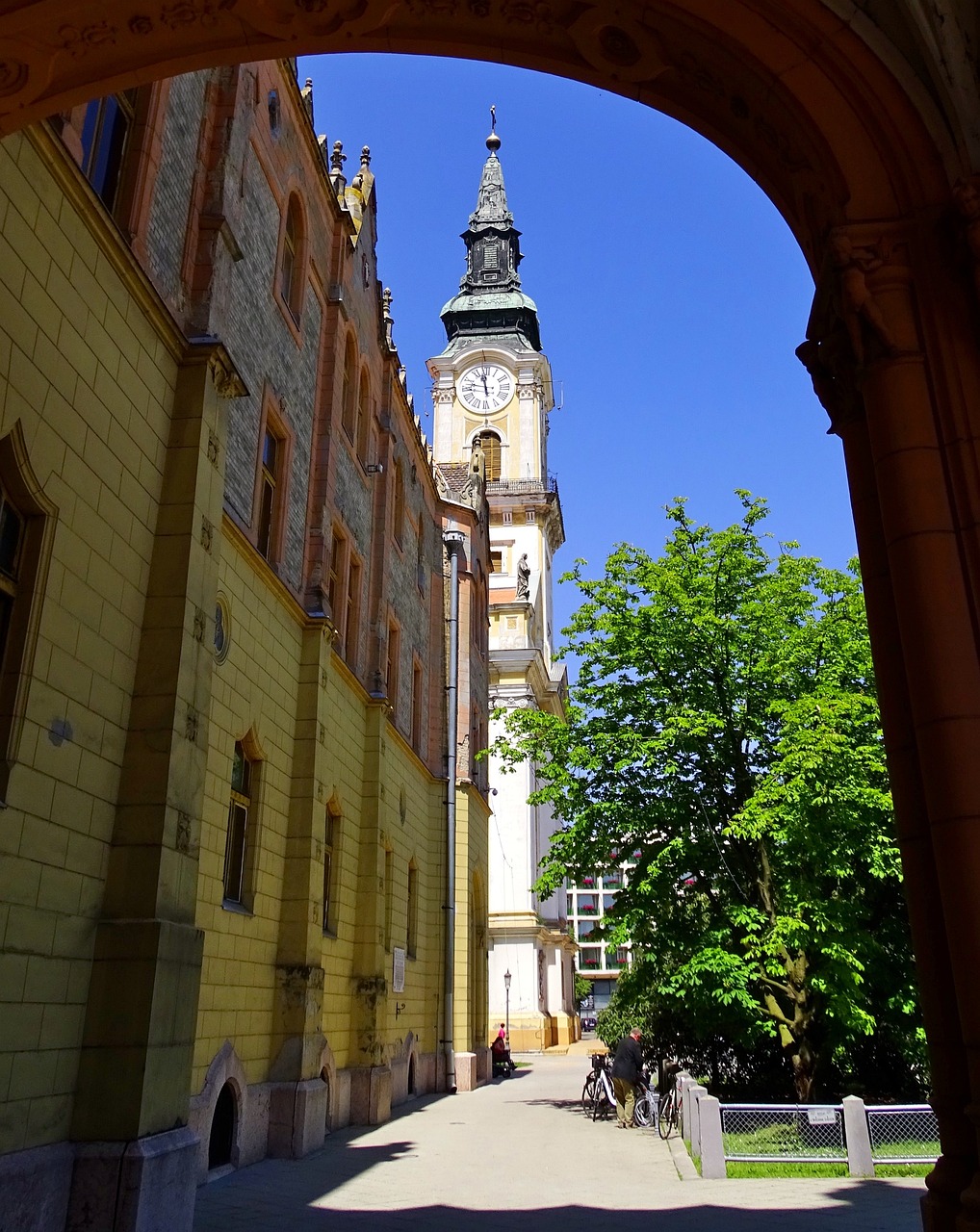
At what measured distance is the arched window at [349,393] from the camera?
19562mm

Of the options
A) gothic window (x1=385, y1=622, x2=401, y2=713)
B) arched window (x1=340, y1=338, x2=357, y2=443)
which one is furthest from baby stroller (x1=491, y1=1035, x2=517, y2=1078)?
arched window (x1=340, y1=338, x2=357, y2=443)

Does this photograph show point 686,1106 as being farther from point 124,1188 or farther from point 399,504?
point 399,504

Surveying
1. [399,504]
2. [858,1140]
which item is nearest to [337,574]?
[399,504]

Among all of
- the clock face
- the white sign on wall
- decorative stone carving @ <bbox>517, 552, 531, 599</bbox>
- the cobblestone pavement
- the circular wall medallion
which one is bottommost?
the cobblestone pavement

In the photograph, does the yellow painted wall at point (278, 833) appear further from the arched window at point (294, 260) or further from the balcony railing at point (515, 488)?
the balcony railing at point (515, 488)

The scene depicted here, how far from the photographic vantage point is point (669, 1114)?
51.5ft

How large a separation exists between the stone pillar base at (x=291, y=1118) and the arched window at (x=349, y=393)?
1138 cm

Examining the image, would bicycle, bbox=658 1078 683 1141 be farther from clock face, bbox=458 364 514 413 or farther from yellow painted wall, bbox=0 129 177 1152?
clock face, bbox=458 364 514 413

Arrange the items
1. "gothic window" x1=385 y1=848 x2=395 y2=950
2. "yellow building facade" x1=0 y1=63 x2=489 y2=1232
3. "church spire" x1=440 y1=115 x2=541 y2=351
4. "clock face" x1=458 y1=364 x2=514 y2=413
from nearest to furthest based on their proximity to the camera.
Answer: "yellow building facade" x1=0 y1=63 x2=489 y2=1232, "gothic window" x1=385 y1=848 x2=395 y2=950, "clock face" x1=458 y1=364 x2=514 y2=413, "church spire" x1=440 y1=115 x2=541 y2=351

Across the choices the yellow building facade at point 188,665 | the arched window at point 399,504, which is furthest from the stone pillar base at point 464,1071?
the arched window at point 399,504

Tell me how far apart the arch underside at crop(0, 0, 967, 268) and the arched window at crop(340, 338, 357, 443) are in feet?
43.0

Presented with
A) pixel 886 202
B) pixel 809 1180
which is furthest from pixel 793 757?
pixel 886 202

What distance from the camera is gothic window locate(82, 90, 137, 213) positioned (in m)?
9.24

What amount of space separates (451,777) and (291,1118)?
1371 cm
